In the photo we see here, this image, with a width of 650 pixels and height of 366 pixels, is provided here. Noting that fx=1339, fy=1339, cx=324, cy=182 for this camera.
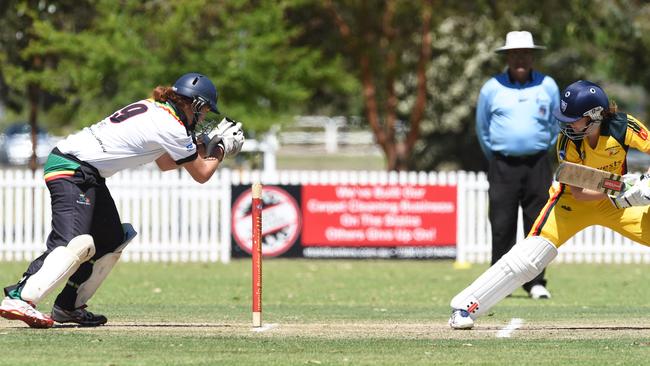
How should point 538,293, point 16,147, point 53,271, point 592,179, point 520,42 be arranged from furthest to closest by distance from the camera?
point 16,147 < point 538,293 < point 520,42 < point 592,179 < point 53,271

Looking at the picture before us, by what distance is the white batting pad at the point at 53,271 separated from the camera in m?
9.40

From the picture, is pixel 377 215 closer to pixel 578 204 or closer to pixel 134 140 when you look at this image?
pixel 578 204

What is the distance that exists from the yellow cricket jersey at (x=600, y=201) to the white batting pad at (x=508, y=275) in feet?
0.37

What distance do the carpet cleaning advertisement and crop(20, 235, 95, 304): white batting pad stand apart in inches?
392

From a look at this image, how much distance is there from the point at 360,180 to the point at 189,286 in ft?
16.0

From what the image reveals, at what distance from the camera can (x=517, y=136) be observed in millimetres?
13336

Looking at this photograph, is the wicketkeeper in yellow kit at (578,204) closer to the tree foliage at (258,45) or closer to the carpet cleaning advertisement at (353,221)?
the carpet cleaning advertisement at (353,221)

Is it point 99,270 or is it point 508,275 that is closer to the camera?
point 508,275

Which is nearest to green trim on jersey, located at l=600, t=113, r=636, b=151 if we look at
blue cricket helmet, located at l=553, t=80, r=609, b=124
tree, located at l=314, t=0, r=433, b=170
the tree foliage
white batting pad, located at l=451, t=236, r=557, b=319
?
blue cricket helmet, located at l=553, t=80, r=609, b=124

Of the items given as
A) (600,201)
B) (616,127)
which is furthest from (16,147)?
(616,127)

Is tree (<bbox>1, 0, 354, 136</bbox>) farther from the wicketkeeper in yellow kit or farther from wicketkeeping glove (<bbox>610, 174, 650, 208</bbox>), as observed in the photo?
wicketkeeping glove (<bbox>610, 174, 650, 208</bbox>)

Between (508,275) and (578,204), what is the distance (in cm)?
74

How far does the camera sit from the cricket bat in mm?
9469

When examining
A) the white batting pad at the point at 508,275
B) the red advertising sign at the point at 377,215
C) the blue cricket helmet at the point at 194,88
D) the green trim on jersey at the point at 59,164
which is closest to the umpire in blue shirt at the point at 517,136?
the white batting pad at the point at 508,275
